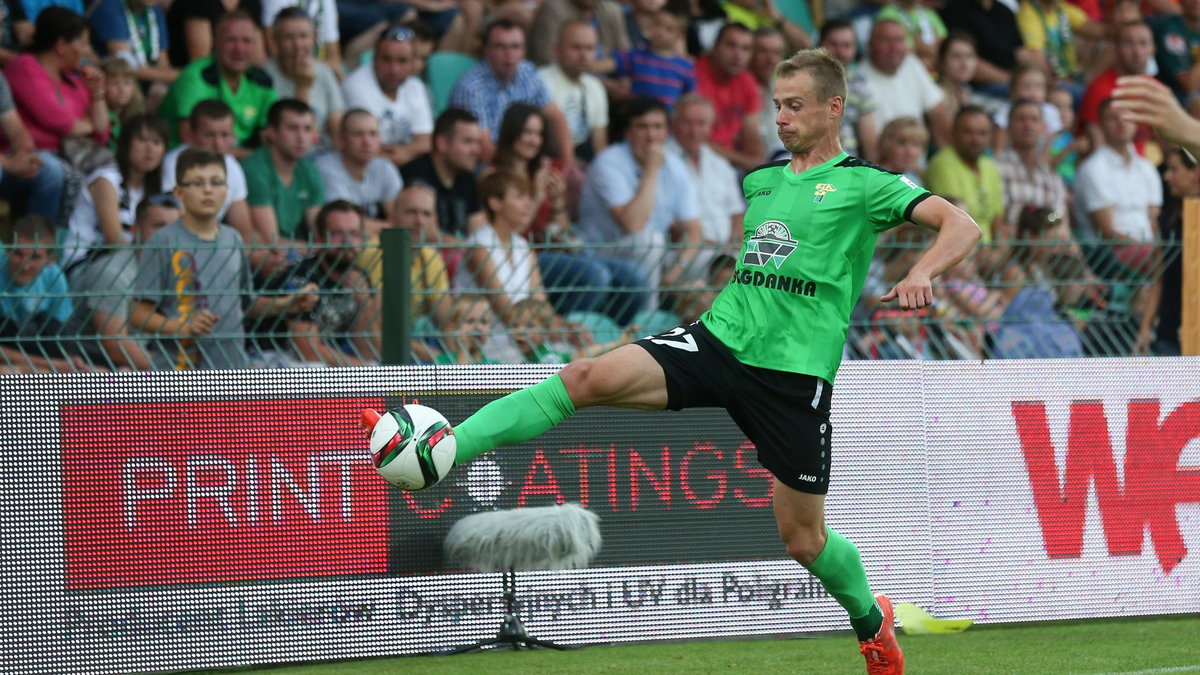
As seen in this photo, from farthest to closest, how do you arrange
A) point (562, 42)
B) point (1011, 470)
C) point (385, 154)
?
point (562, 42), point (385, 154), point (1011, 470)

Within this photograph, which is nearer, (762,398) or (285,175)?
(762,398)

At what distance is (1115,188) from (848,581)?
25.0 feet

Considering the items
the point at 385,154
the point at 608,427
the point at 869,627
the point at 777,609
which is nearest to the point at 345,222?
the point at 385,154

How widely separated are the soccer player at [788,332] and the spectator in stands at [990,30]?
30.6 feet

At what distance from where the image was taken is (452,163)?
10547 mm

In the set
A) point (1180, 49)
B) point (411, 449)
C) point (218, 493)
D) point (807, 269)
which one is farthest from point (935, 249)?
point (1180, 49)

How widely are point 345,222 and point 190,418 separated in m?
2.78

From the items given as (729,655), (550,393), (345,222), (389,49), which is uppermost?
(389,49)

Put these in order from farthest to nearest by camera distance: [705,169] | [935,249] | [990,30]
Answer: [990,30] → [705,169] → [935,249]

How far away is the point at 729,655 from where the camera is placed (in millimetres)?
6969

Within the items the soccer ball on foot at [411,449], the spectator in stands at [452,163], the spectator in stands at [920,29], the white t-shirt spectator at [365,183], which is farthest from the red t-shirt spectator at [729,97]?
the soccer ball on foot at [411,449]

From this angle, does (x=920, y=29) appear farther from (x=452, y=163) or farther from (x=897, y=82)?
(x=452, y=163)

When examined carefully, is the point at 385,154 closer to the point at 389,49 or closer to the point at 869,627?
the point at 389,49

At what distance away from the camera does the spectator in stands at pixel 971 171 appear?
12031 mm
